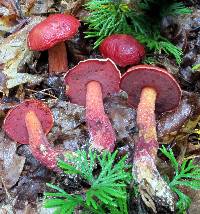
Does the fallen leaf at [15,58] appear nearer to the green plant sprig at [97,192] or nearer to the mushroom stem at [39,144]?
the mushroom stem at [39,144]

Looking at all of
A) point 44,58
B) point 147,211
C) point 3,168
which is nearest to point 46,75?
point 44,58

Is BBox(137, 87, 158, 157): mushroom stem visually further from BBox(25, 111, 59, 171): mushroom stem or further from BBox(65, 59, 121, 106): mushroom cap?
BBox(25, 111, 59, 171): mushroom stem

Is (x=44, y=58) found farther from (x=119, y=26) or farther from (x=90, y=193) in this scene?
(x=90, y=193)

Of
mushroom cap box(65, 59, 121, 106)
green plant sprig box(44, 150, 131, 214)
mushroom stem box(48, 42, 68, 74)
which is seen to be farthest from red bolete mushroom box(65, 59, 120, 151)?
mushroom stem box(48, 42, 68, 74)

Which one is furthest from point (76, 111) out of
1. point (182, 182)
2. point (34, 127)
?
point (182, 182)

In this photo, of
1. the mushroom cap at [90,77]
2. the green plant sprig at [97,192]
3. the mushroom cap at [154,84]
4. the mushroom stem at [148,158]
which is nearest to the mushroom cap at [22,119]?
the mushroom cap at [90,77]
